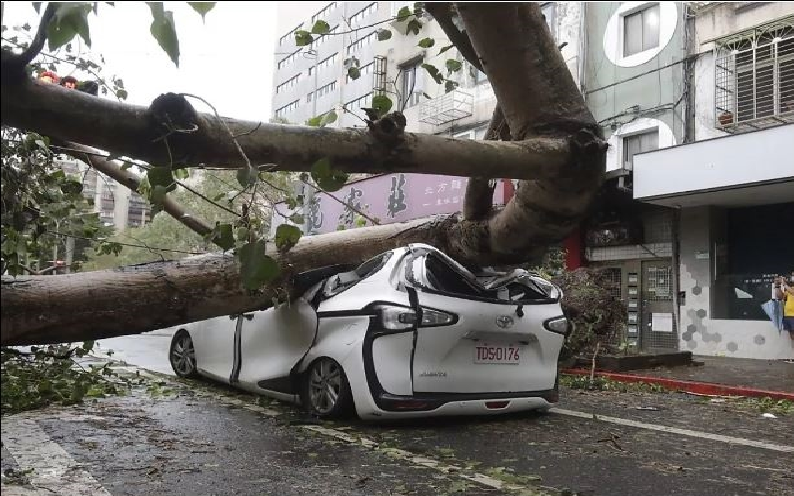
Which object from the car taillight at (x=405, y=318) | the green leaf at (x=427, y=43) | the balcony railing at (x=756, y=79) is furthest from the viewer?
the balcony railing at (x=756, y=79)

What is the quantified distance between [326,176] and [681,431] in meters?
4.22

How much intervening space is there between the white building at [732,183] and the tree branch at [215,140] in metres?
9.63

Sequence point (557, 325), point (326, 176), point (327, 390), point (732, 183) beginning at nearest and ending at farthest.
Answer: point (326, 176) < point (327, 390) < point (557, 325) < point (732, 183)

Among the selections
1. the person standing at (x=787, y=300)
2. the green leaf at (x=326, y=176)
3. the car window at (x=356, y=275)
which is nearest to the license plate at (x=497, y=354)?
the car window at (x=356, y=275)

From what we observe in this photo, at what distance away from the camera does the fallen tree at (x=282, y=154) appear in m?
2.50

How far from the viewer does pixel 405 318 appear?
4879 millimetres

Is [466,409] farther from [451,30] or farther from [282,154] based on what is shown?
[282,154]

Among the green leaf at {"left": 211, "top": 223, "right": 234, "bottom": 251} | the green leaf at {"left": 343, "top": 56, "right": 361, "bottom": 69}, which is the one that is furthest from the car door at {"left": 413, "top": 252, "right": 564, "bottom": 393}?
the green leaf at {"left": 211, "top": 223, "right": 234, "bottom": 251}

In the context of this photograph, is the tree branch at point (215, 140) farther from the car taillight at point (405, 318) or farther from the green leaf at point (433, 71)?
the car taillight at point (405, 318)

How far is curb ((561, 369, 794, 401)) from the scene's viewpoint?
800 centimetres

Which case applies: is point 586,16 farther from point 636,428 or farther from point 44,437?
point 44,437

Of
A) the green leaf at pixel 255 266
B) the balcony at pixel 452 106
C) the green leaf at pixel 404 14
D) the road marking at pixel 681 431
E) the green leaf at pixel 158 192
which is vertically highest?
the balcony at pixel 452 106

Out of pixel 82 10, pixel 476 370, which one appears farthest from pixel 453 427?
pixel 82 10

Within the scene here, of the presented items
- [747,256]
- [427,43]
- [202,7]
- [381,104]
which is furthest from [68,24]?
[747,256]
